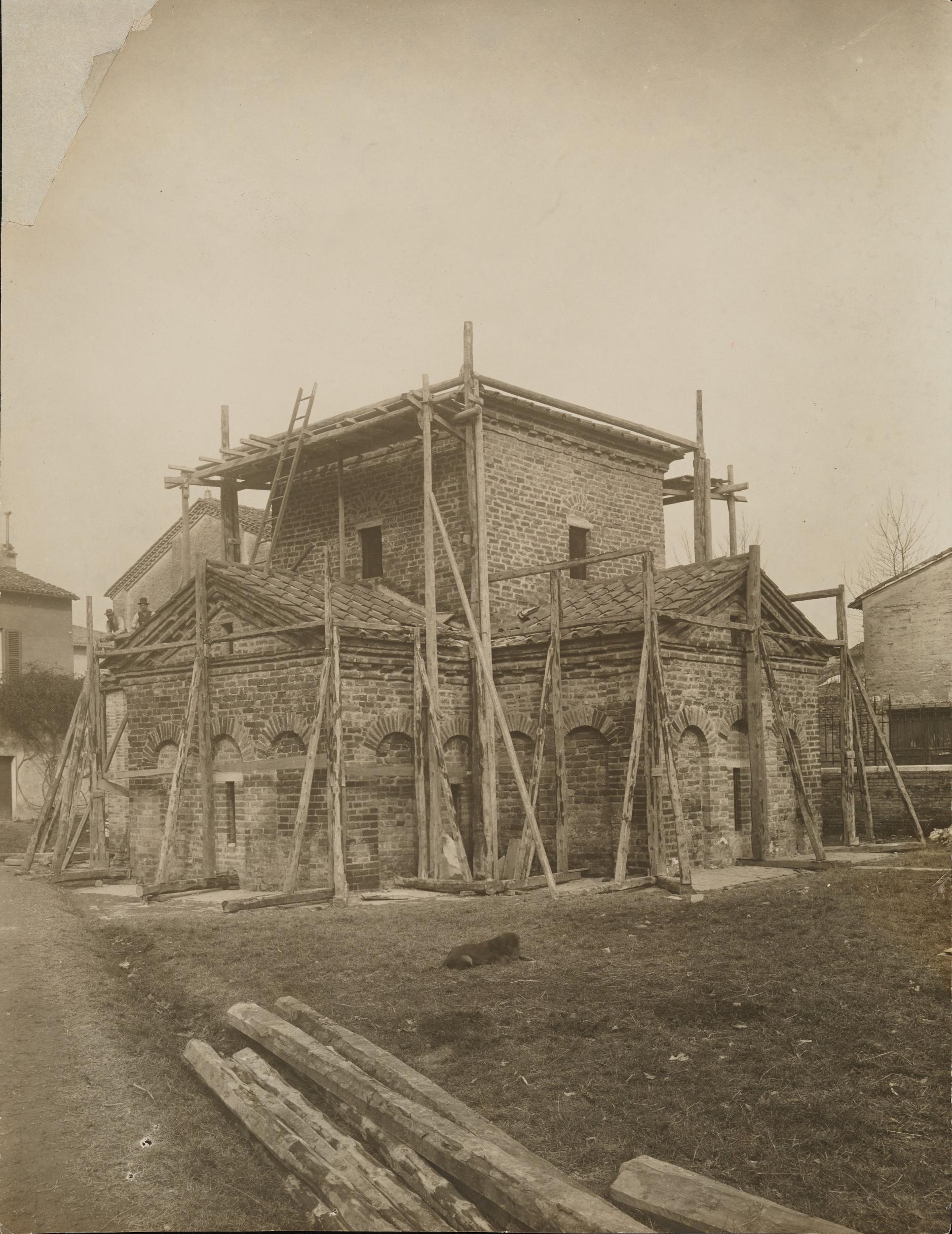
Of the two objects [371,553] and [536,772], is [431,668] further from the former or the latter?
[371,553]

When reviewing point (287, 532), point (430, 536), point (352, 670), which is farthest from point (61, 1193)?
point (287, 532)

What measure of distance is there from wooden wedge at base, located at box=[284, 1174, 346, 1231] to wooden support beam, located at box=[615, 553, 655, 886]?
8.57 meters

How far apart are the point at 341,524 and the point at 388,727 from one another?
5.19 m

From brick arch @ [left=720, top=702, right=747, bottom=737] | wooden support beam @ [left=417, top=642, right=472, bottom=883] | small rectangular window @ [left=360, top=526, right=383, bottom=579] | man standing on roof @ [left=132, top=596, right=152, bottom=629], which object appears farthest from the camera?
small rectangular window @ [left=360, top=526, right=383, bottom=579]

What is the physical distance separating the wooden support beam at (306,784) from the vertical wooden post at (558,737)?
350cm

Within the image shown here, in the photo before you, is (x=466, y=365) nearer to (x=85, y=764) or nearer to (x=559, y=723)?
(x=559, y=723)

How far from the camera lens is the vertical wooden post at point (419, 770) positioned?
46.6 ft

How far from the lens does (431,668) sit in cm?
1453

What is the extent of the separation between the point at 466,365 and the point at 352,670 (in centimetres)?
502

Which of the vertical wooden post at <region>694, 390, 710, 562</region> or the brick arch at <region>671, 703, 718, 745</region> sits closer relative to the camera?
the brick arch at <region>671, 703, 718, 745</region>

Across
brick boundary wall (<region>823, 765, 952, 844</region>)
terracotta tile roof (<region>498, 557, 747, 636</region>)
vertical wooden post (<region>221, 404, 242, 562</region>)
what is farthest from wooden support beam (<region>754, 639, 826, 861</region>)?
vertical wooden post (<region>221, 404, 242, 562</region>)

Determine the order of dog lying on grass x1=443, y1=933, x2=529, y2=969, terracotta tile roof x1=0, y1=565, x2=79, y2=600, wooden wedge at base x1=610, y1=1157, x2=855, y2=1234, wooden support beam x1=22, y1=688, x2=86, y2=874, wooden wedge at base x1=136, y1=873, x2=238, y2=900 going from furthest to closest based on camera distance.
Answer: wooden support beam x1=22, y1=688, x2=86, y2=874
wooden wedge at base x1=136, y1=873, x2=238, y2=900
dog lying on grass x1=443, y1=933, x2=529, y2=969
terracotta tile roof x1=0, y1=565, x2=79, y2=600
wooden wedge at base x1=610, y1=1157, x2=855, y2=1234

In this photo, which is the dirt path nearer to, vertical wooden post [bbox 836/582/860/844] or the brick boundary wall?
vertical wooden post [bbox 836/582/860/844]

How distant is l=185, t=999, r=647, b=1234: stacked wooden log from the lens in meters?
4.11
